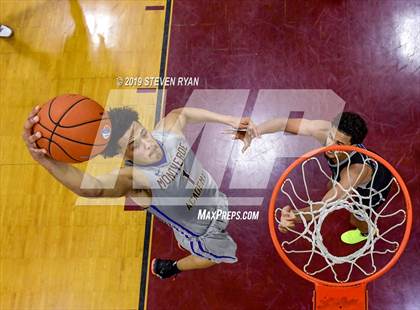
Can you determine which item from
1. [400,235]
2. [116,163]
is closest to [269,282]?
[400,235]

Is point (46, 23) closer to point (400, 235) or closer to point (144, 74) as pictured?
point (144, 74)

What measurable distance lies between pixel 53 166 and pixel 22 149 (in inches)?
71.4

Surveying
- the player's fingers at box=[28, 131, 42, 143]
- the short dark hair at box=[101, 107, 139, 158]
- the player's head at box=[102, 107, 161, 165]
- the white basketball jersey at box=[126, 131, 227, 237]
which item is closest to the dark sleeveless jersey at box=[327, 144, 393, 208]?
the white basketball jersey at box=[126, 131, 227, 237]

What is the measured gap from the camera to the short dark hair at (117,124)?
3.01 m

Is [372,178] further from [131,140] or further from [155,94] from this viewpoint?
[155,94]

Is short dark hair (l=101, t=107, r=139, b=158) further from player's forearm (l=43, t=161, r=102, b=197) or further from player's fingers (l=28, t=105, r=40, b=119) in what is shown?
player's fingers (l=28, t=105, r=40, b=119)

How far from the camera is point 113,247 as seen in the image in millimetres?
4039

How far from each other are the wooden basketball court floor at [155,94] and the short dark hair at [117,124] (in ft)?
3.93

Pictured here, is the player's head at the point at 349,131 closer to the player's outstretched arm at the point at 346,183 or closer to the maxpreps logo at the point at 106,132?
the player's outstretched arm at the point at 346,183

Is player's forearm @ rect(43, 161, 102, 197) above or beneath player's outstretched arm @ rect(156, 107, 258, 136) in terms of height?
→ beneath

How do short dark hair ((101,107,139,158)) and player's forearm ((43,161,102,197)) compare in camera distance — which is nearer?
player's forearm ((43,161,102,197))

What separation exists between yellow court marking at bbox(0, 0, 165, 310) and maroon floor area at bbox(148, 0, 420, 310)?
27cm

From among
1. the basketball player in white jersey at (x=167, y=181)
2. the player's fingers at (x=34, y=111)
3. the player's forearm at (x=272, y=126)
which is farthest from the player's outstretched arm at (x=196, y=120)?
the player's fingers at (x=34, y=111)

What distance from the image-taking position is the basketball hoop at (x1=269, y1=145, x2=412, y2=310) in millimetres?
3177
